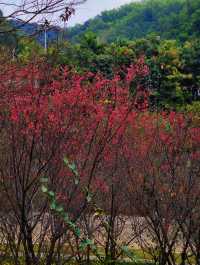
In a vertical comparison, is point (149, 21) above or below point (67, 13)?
above

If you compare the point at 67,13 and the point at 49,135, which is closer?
the point at 67,13

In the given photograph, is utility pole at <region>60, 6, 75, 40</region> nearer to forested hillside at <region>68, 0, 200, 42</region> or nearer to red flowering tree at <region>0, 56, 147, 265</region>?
red flowering tree at <region>0, 56, 147, 265</region>

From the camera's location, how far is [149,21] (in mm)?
57156

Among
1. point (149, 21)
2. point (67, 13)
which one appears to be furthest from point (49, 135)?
point (149, 21)

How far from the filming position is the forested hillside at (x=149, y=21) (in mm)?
43763

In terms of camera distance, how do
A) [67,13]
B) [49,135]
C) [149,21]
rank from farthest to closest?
[149,21]
[49,135]
[67,13]

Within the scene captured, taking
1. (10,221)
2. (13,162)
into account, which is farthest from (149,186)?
(13,162)

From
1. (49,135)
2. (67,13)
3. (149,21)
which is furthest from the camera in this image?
(149,21)

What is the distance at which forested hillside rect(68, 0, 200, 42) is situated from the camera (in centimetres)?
4376

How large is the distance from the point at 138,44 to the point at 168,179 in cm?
2300

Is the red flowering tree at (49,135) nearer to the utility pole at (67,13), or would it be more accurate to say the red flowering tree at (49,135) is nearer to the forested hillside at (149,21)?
the utility pole at (67,13)

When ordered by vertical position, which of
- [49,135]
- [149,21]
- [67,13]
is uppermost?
[149,21]

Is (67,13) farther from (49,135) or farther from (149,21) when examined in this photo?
(149,21)

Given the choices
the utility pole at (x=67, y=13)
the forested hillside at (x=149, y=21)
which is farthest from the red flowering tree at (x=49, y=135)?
the forested hillside at (x=149, y=21)
